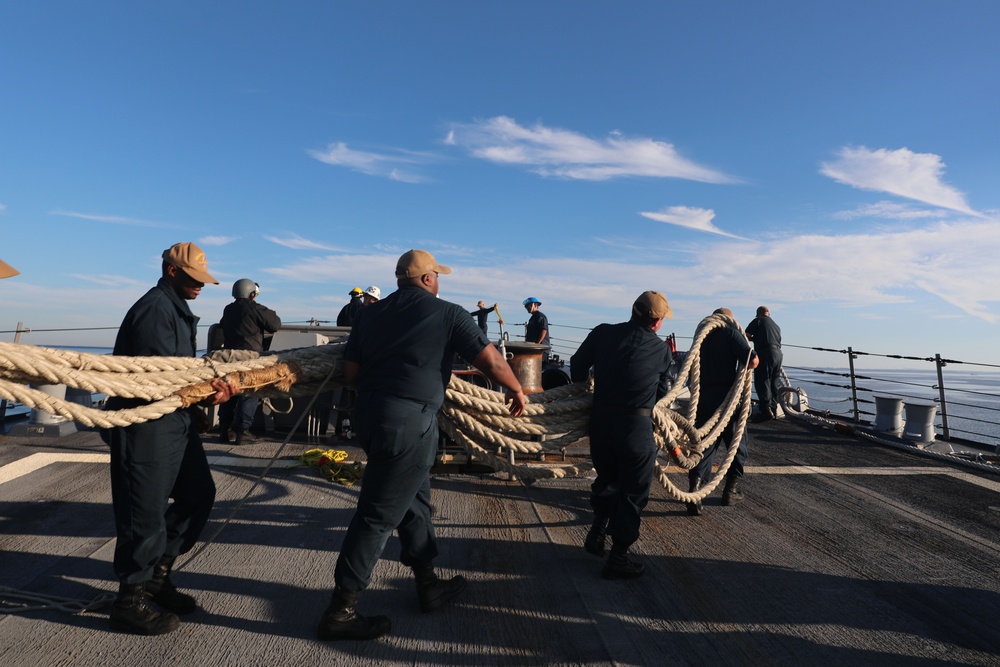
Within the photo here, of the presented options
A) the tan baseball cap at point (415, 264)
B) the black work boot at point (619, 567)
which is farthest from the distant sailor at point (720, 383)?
the tan baseball cap at point (415, 264)

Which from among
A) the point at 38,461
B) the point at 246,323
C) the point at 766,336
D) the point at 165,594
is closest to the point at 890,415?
the point at 766,336

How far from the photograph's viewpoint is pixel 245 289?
259 inches

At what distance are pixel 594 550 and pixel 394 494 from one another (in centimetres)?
163

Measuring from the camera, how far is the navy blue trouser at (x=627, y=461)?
11.0 ft

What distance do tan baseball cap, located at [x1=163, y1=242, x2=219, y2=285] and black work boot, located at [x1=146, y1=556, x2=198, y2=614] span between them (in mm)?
1430

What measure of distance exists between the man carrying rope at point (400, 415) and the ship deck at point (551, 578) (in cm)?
22

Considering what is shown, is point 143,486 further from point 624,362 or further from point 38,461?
point 38,461

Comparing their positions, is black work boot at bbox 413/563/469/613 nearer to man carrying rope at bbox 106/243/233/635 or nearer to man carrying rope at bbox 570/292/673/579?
man carrying rope at bbox 570/292/673/579

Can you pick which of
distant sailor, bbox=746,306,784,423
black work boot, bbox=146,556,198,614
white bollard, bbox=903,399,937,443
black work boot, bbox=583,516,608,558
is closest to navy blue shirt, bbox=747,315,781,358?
distant sailor, bbox=746,306,784,423

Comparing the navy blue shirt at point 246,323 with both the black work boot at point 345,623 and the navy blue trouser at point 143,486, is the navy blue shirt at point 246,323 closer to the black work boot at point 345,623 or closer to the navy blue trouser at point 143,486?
the navy blue trouser at point 143,486

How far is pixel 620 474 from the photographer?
11.4 feet

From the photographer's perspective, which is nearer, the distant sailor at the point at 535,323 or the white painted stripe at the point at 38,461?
the white painted stripe at the point at 38,461

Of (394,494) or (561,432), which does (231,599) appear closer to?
(394,494)

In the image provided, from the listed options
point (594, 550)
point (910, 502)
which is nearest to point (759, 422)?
point (910, 502)
